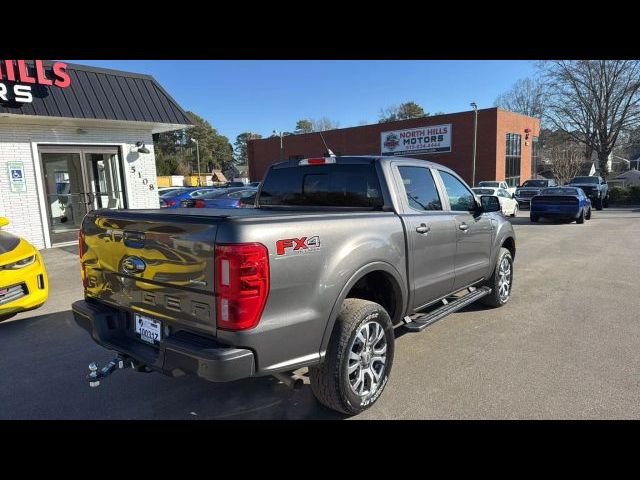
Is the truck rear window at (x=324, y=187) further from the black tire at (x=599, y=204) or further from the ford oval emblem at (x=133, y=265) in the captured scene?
the black tire at (x=599, y=204)

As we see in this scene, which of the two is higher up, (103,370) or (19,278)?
(19,278)

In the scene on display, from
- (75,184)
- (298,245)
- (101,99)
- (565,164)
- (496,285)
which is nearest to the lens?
(298,245)

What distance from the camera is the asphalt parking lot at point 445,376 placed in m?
3.20

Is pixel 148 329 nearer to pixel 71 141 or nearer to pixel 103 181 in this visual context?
pixel 71 141

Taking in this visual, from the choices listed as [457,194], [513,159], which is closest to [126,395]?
[457,194]

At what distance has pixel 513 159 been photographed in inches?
1346

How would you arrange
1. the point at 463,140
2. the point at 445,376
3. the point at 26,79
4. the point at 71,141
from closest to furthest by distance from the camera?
the point at 445,376 < the point at 26,79 < the point at 71,141 < the point at 463,140

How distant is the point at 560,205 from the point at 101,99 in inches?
643

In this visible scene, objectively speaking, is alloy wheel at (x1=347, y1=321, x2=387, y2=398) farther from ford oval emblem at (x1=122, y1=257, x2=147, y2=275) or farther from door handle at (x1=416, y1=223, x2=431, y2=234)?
ford oval emblem at (x1=122, y1=257, x2=147, y2=275)

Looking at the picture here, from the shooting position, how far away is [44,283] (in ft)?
17.8

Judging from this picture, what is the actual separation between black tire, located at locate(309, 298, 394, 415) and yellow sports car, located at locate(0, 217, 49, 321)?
4.13 metres
